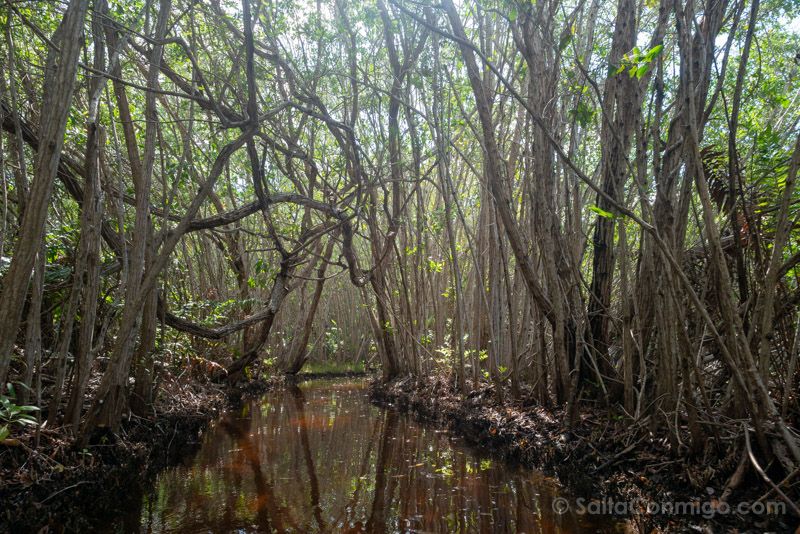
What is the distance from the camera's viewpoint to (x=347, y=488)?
416cm

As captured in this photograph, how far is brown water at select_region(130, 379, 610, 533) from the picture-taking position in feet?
11.0

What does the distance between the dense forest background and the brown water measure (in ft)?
2.96

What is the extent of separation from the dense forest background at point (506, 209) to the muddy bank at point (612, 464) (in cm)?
15

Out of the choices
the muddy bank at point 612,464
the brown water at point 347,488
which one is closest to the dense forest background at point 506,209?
the muddy bank at point 612,464

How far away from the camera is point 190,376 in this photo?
823cm

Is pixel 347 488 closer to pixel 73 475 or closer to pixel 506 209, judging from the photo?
pixel 73 475

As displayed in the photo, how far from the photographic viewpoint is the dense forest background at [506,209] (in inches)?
111

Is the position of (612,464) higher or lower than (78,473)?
higher

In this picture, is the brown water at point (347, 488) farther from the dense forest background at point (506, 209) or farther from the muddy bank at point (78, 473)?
the dense forest background at point (506, 209)

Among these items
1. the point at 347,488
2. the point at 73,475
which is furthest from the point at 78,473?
the point at 347,488

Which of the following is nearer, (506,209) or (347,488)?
(347,488)

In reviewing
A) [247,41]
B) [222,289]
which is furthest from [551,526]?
[222,289]

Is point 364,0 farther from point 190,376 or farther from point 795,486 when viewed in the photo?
point 795,486

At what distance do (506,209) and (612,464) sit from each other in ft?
7.57
